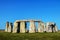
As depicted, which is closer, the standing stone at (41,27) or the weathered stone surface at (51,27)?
the standing stone at (41,27)

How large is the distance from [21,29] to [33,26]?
2.79 m

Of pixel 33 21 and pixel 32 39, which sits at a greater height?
pixel 33 21

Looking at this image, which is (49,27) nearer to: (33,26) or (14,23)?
(33,26)

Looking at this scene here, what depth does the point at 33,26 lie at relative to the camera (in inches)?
1572

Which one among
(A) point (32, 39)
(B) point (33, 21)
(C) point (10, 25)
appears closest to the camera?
(A) point (32, 39)

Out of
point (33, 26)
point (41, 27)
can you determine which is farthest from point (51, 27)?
point (33, 26)

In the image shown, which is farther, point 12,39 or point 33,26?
point 33,26

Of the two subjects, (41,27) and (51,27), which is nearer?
(41,27)

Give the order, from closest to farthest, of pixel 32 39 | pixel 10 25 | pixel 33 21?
pixel 32 39, pixel 33 21, pixel 10 25

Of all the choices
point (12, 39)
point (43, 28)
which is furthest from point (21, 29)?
point (12, 39)

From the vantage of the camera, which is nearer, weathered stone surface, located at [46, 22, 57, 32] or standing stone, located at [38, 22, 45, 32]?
standing stone, located at [38, 22, 45, 32]

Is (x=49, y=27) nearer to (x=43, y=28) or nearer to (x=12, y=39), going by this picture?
(x=43, y=28)

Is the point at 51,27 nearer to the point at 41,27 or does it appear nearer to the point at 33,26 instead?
the point at 41,27

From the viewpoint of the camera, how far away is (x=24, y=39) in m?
25.3
